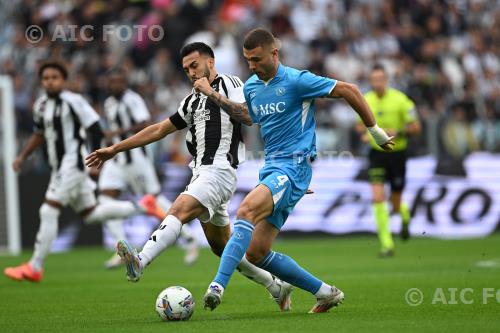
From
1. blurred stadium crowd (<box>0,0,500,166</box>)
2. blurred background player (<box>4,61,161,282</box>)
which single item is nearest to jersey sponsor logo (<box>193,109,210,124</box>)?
blurred background player (<box>4,61,161,282</box>)

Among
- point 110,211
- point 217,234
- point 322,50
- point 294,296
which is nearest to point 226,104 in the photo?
point 217,234

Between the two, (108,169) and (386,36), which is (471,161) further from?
(108,169)

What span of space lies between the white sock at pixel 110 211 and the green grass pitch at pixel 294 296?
29.2 inches

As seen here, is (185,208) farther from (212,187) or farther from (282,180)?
(282,180)

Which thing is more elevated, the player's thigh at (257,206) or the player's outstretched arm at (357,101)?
the player's outstretched arm at (357,101)

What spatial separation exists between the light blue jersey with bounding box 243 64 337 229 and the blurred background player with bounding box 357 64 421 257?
722 cm

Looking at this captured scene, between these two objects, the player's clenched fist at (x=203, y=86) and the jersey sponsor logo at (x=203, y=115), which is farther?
the jersey sponsor logo at (x=203, y=115)

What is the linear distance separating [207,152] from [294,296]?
1.98 m

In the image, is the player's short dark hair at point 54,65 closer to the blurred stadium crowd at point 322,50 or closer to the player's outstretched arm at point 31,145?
the player's outstretched arm at point 31,145

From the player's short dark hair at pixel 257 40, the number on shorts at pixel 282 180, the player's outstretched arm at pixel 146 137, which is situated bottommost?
the number on shorts at pixel 282 180

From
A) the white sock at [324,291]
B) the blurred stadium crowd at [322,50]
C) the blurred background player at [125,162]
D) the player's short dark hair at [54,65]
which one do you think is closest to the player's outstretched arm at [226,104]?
the white sock at [324,291]

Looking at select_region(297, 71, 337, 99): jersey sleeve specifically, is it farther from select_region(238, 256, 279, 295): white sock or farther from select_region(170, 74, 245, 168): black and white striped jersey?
select_region(238, 256, 279, 295): white sock

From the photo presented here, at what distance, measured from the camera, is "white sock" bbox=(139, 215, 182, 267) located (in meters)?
8.73

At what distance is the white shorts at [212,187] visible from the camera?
916 centimetres
